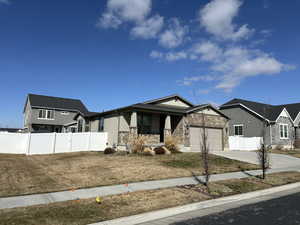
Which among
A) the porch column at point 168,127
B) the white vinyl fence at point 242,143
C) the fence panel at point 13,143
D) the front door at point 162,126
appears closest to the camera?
the fence panel at point 13,143

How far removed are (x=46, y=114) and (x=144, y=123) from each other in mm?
25700

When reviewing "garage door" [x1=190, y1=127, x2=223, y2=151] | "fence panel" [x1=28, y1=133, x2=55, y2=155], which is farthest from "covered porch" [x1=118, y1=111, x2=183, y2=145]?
"fence panel" [x1=28, y1=133, x2=55, y2=155]

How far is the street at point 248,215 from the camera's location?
5.21 meters

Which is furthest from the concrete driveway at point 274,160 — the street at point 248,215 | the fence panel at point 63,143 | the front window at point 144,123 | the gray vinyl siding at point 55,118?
the gray vinyl siding at point 55,118

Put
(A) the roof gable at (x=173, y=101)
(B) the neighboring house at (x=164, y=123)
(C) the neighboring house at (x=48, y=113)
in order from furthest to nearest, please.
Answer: (C) the neighboring house at (x=48, y=113)
(A) the roof gable at (x=173, y=101)
(B) the neighboring house at (x=164, y=123)

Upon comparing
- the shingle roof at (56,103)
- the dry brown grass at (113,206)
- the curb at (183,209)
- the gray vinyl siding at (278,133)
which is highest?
the shingle roof at (56,103)

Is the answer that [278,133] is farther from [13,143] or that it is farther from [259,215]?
A: [13,143]

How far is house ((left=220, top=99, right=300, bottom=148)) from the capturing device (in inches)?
1113

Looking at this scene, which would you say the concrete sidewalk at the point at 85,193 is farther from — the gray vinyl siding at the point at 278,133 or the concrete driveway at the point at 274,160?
the gray vinyl siding at the point at 278,133

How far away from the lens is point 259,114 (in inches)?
1126

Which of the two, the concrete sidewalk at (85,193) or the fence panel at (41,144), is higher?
the fence panel at (41,144)

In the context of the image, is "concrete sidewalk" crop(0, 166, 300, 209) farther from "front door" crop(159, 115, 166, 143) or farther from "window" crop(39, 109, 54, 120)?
"window" crop(39, 109, 54, 120)

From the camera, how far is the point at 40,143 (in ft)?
60.9

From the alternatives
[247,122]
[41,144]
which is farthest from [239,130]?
[41,144]
